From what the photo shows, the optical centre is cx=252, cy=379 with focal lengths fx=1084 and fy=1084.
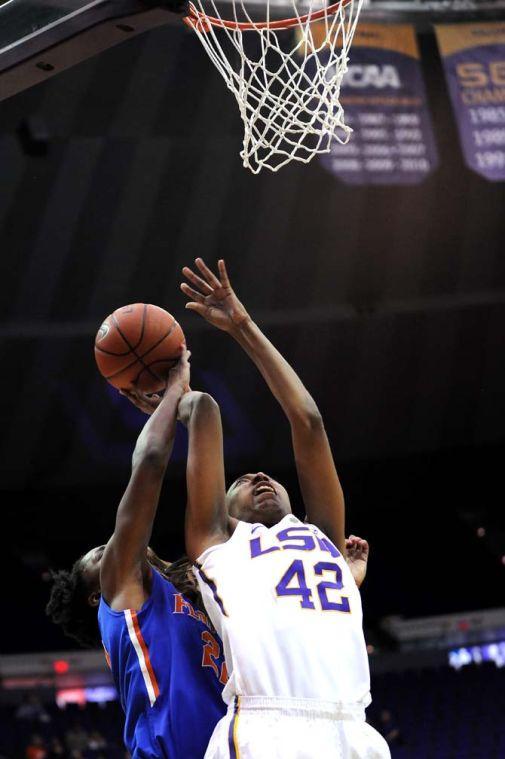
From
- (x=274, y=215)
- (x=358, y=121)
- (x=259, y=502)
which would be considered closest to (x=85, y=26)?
(x=259, y=502)

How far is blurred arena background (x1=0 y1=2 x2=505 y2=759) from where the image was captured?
36.7ft

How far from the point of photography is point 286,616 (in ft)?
9.37

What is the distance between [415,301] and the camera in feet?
42.4

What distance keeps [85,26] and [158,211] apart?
8341 mm

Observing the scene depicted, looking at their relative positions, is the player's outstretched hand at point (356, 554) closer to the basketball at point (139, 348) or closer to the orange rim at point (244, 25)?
the basketball at point (139, 348)

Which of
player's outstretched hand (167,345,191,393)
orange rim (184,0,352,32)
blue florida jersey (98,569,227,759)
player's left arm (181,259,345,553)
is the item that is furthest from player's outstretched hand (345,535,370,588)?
orange rim (184,0,352,32)

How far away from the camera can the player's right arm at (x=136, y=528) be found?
119 inches

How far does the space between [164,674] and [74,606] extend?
529 millimetres

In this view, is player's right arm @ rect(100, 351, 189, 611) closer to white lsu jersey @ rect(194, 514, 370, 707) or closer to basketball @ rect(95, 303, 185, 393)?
white lsu jersey @ rect(194, 514, 370, 707)

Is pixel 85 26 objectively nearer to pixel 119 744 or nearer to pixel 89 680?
pixel 119 744

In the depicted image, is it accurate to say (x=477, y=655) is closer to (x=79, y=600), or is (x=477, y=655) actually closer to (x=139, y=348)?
(x=79, y=600)

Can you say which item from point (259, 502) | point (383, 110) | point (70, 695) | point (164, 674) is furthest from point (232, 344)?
point (164, 674)

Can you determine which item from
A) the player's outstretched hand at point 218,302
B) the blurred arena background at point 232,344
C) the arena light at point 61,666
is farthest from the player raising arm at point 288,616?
the arena light at point 61,666

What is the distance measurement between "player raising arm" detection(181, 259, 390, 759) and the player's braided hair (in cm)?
38
